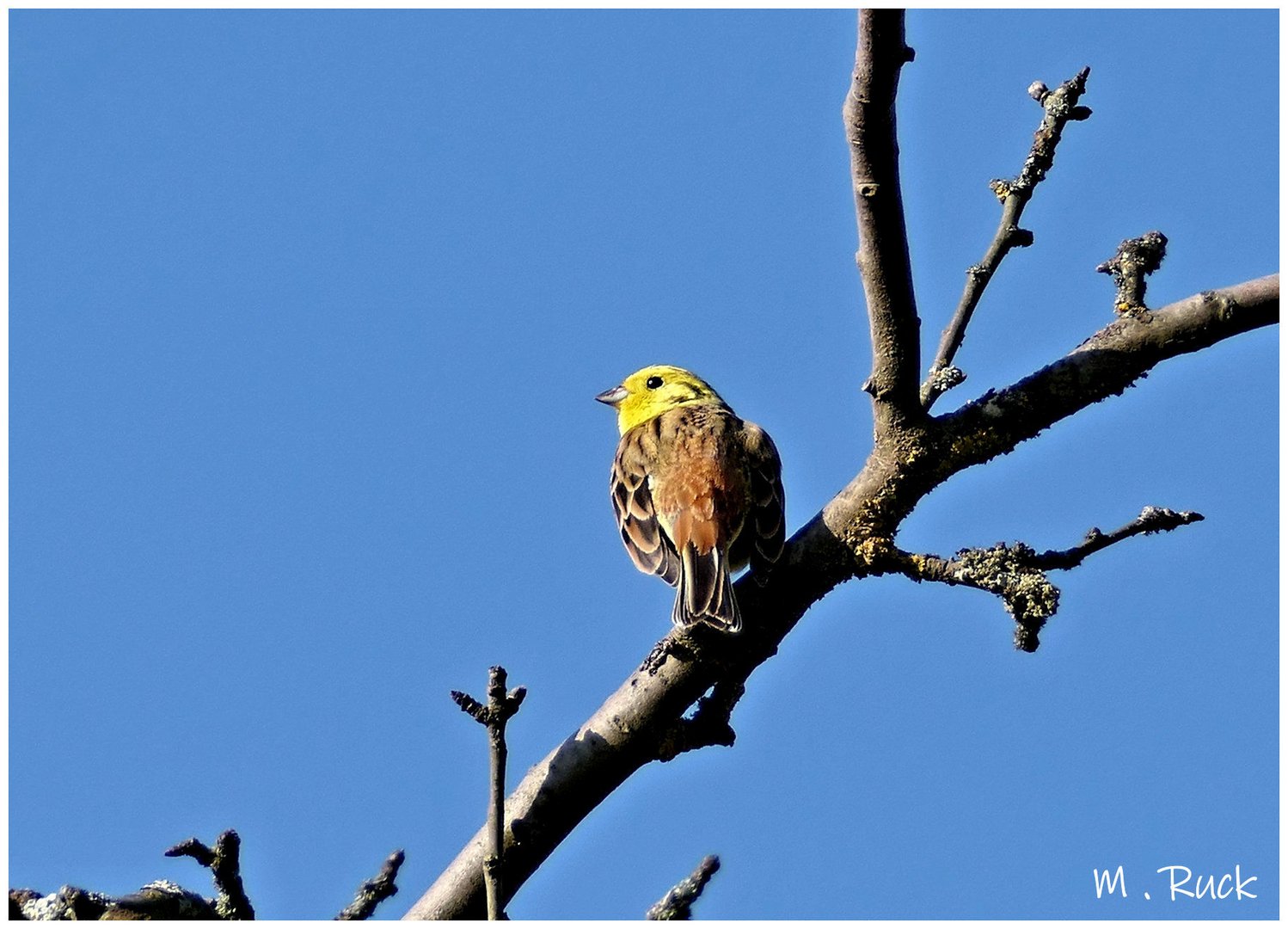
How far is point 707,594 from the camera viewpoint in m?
4.95

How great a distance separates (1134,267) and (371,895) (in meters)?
2.75

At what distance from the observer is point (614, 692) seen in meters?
4.54

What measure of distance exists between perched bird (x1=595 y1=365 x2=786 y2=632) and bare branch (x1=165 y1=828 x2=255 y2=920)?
167 cm

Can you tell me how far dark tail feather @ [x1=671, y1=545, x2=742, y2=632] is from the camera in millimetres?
4602

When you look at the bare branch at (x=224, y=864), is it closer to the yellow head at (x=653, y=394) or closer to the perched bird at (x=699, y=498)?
the perched bird at (x=699, y=498)

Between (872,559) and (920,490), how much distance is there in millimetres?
242

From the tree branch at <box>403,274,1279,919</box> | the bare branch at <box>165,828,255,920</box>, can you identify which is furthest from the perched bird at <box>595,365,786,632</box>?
the bare branch at <box>165,828,255,920</box>

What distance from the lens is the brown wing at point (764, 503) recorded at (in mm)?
5297

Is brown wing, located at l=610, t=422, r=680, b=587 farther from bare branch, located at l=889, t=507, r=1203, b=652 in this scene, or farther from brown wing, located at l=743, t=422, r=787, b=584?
bare branch, located at l=889, t=507, r=1203, b=652

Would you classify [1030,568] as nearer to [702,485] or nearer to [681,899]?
[681,899]

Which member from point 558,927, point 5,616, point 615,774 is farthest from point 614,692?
point 5,616

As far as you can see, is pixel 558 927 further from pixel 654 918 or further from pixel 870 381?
pixel 870 381

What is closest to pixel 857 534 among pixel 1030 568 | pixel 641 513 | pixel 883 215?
pixel 1030 568

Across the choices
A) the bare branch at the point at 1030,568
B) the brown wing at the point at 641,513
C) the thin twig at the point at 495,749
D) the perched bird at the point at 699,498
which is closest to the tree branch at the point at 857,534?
the bare branch at the point at 1030,568
